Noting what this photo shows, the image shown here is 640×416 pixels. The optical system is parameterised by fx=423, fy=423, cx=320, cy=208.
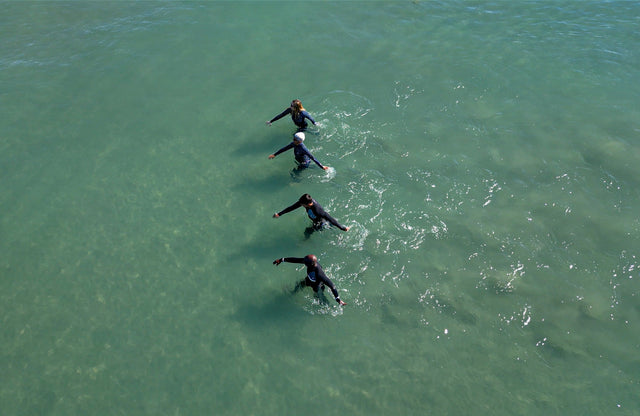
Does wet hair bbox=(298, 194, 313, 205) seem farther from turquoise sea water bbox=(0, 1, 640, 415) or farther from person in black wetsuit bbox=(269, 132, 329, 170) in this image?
person in black wetsuit bbox=(269, 132, 329, 170)

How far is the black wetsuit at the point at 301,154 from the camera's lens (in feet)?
51.5

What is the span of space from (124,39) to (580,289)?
2502 centimetres

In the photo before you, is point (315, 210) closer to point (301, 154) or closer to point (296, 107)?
point (301, 154)

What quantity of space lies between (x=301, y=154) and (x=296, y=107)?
2255mm

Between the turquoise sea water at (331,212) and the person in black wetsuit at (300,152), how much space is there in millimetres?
735

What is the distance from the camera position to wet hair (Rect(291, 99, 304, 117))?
16859 mm

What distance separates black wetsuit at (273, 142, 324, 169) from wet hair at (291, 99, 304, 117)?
5.82 ft

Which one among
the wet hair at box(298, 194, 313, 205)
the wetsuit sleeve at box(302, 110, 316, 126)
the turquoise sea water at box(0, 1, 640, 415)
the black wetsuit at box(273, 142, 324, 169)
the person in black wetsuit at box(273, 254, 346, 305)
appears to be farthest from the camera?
the wetsuit sleeve at box(302, 110, 316, 126)

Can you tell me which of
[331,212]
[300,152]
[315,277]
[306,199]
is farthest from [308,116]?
[315,277]

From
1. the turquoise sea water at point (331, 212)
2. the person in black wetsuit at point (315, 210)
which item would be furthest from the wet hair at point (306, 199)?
the turquoise sea water at point (331, 212)

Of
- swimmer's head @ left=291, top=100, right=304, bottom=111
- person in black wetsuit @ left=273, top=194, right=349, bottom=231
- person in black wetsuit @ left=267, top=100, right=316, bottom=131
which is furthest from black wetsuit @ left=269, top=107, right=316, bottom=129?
person in black wetsuit @ left=273, top=194, right=349, bottom=231

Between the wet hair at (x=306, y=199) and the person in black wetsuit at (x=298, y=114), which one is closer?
the wet hair at (x=306, y=199)

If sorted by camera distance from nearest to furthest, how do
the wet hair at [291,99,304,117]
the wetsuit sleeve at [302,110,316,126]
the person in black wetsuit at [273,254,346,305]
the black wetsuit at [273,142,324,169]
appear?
1. the person in black wetsuit at [273,254,346,305]
2. the black wetsuit at [273,142,324,169]
3. the wet hair at [291,99,304,117]
4. the wetsuit sleeve at [302,110,316,126]

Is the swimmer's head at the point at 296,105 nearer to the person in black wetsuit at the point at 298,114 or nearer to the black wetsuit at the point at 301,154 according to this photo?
the person in black wetsuit at the point at 298,114
